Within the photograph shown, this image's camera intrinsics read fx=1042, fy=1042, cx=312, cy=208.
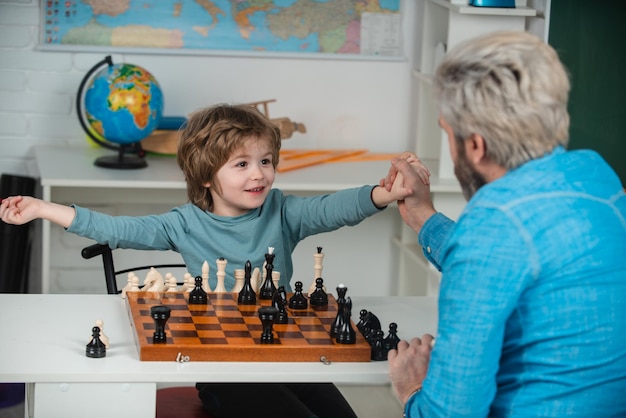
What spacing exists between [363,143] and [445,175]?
65 centimetres

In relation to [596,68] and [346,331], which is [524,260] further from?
[596,68]

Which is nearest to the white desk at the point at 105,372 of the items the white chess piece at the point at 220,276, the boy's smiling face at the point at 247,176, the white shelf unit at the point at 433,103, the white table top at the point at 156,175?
the white chess piece at the point at 220,276

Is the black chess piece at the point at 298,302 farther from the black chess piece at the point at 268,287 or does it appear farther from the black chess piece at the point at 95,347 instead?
the black chess piece at the point at 95,347

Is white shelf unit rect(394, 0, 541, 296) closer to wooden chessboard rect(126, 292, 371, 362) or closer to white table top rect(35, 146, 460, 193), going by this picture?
white table top rect(35, 146, 460, 193)

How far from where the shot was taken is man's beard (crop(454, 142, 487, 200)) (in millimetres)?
1587

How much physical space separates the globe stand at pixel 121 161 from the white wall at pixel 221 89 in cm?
35

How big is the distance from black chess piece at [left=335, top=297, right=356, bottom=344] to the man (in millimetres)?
332

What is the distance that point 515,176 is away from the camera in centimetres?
154

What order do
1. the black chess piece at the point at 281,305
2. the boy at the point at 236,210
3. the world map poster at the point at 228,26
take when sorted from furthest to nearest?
the world map poster at the point at 228,26 < the boy at the point at 236,210 < the black chess piece at the point at 281,305

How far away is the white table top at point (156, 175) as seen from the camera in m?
3.40

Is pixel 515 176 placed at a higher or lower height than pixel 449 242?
higher

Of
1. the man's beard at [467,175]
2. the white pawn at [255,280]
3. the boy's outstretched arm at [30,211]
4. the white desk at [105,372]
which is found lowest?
the white desk at [105,372]

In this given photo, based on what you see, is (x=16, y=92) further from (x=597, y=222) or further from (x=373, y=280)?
(x=597, y=222)

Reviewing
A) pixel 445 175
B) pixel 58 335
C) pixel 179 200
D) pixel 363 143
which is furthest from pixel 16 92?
pixel 58 335
